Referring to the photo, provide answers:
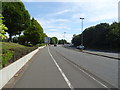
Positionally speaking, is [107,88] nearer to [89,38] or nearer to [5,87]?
[5,87]

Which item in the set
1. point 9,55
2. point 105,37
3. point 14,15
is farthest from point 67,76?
point 105,37

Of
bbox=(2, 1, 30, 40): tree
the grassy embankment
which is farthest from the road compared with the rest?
bbox=(2, 1, 30, 40): tree

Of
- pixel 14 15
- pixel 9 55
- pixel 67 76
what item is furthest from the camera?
pixel 14 15

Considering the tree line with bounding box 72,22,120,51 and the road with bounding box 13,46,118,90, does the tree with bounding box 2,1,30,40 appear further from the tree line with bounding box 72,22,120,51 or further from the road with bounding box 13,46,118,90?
the road with bounding box 13,46,118,90

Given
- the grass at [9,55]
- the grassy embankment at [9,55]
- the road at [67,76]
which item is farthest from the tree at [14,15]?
the road at [67,76]

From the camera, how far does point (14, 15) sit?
5338cm

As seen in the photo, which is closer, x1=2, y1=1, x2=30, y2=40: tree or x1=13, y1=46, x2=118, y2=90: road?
x1=13, y1=46, x2=118, y2=90: road

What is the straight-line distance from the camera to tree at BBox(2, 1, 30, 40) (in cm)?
5194

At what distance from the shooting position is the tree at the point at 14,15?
170ft

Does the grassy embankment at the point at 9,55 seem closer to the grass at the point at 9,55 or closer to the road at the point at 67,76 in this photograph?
the grass at the point at 9,55

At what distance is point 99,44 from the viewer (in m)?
80.6

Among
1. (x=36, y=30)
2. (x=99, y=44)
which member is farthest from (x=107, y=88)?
(x=99, y=44)

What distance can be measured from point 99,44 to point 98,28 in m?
6.83

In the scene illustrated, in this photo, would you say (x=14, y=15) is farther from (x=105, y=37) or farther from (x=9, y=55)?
(x=9, y=55)
